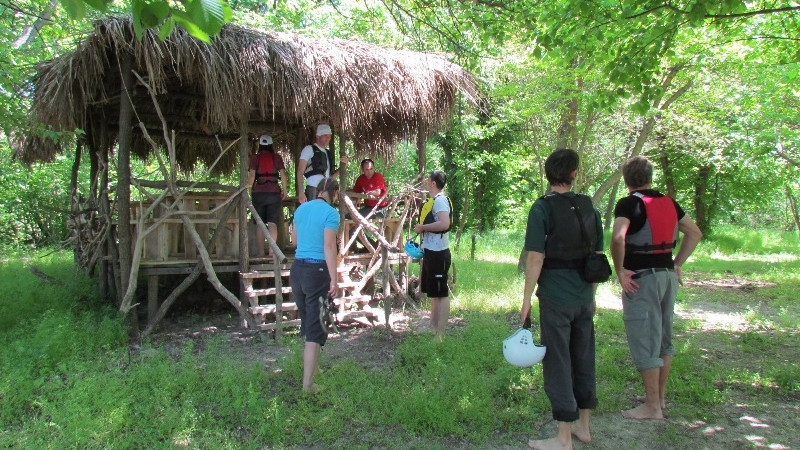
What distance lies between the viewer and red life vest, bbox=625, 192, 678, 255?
149 inches

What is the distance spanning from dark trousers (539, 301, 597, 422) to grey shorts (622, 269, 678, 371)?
57cm

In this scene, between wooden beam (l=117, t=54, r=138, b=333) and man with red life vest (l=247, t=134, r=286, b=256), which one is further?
man with red life vest (l=247, t=134, r=286, b=256)

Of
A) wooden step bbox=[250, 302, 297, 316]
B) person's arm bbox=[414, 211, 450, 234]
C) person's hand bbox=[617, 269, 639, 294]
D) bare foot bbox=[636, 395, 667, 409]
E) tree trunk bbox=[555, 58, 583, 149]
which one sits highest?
tree trunk bbox=[555, 58, 583, 149]

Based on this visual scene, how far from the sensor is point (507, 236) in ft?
71.7

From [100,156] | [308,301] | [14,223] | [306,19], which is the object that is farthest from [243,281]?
[306,19]

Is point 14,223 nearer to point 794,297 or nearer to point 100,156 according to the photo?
point 100,156

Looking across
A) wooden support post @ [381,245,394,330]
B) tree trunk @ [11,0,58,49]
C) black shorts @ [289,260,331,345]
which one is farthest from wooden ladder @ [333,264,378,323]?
tree trunk @ [11,0,58,49]

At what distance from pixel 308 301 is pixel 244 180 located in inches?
114

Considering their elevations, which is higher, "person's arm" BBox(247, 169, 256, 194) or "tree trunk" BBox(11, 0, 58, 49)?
"tree trunk" BBox(11, 0, 58, 49)

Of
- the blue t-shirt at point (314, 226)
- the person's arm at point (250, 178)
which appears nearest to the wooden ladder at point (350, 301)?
the person's arm at point (250, 178)

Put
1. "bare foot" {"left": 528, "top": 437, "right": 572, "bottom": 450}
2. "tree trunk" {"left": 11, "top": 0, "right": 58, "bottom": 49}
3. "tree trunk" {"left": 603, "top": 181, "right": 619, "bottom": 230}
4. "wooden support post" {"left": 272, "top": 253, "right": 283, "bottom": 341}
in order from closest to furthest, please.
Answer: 1. "bare foot" {"left": 528, "top": 437, "right": 572, "bottom": 450}
2. "wooden support post" {"left": 272, "top": 253, "right": 283, "bottom": 341}
3. "tree trunk" {"left": 11, "top": 0, "right": 58, "bottom": 49}
4. "tree trunk" {"left": 603, "top": 181, "right": 619, "bottom": 230}

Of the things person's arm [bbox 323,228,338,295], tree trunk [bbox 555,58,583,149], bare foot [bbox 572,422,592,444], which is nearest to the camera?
bare foot [bbox 572,422,592,444]

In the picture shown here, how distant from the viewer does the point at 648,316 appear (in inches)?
149

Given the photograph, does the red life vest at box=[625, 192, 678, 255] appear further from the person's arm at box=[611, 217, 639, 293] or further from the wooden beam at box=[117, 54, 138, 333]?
the wooden beam at box=[117, 54, 138, 333]
